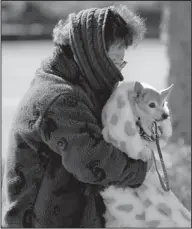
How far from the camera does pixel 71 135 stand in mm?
2045

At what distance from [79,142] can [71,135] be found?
1.6 inches

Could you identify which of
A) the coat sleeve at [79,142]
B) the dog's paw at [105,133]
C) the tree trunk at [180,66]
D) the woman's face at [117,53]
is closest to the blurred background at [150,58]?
the tree trunk at [180,66]

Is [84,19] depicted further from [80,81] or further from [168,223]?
[168,223]

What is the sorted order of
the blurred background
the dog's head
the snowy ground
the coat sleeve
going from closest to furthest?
the coat sleeve
the dog's head
the snowy ground
the blurred background

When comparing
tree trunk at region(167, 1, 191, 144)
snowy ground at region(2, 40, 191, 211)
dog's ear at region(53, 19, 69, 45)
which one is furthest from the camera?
tree trunk at region(167, 1, 191, 144)

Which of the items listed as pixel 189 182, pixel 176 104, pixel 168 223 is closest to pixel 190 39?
pixel 176 104

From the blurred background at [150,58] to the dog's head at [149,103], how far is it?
1.49ft

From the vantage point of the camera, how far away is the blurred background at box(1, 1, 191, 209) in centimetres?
521

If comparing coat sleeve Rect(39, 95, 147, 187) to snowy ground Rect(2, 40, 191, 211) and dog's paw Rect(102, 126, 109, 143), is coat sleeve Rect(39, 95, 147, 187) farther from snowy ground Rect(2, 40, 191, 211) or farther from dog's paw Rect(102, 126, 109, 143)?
snowy ground Rect(2, 40, 191, 211)

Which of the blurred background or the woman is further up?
the woman

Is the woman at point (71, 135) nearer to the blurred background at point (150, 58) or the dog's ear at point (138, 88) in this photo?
the dog's ear at point (138, 88)

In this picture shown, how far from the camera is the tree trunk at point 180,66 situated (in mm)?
5660

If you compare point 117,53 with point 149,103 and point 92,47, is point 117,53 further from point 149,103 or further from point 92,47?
point 149,103

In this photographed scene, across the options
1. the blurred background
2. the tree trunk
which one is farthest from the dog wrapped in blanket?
the tree trunk
